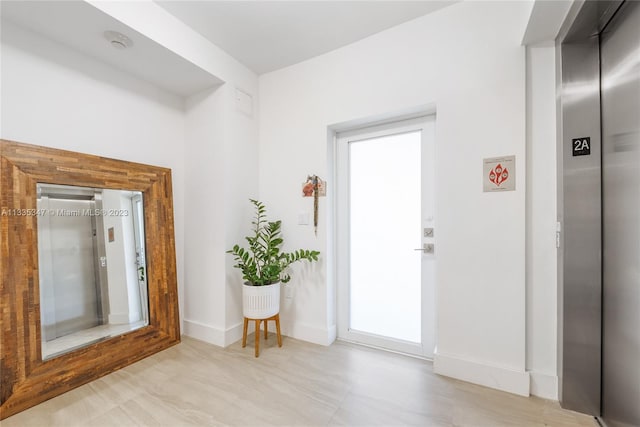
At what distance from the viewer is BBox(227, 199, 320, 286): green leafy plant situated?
8.01ft

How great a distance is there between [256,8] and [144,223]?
1968 millimetres

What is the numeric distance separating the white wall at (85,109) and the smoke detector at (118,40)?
0.36 meters

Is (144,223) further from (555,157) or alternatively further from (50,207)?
(555,157)

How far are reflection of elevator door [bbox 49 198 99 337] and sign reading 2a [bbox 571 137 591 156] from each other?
3292 mm

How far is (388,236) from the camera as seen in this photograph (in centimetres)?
246

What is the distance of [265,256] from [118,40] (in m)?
1.97

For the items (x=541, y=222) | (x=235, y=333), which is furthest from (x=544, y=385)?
(x=235, y=333)

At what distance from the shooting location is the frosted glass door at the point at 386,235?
2.35 meters

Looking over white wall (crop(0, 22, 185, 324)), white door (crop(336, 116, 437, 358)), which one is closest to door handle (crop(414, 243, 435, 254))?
white door (crop(336, 116, 437, 358))

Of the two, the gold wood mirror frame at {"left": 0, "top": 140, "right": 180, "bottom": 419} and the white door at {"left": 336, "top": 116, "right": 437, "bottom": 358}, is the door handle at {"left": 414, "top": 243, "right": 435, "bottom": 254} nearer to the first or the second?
the white door at {"left": 336, "top": 116, "right": 437, "bottom": 358}

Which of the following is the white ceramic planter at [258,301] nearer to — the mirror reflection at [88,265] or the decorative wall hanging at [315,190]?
the decorative wall hanging at [315,190]

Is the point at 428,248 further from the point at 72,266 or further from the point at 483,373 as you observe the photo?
the point at 72,266

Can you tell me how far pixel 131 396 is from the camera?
1.79 m

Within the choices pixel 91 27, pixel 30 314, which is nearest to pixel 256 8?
pixel 91 27
